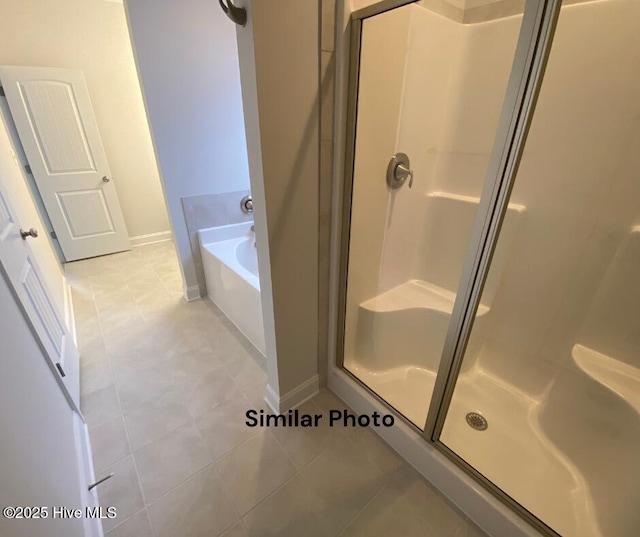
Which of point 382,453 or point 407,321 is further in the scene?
point 407,321

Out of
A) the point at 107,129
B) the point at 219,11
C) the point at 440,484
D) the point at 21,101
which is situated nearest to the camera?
the point at 440,484

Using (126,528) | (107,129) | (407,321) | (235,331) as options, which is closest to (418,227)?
(407,321)

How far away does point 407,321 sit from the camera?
1620 millimetres

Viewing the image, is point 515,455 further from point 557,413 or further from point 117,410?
point 117,410

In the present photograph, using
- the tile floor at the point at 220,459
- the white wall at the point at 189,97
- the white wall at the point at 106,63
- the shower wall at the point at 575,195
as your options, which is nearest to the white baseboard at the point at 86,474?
→ the tile floor at the point at 220,459

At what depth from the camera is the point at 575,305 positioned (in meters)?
1.37

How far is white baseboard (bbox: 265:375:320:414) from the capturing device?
4.89 feet

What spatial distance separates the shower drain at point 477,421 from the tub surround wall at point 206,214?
7.08 feet

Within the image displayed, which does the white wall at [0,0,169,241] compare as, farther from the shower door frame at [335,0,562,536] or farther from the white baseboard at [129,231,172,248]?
the shower door frame at [335,0,562,536]

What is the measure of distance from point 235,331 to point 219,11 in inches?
87.7

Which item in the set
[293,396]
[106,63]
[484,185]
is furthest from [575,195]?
[106,63]

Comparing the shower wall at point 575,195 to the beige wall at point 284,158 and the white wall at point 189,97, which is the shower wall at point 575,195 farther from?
the white wall at point 189,97

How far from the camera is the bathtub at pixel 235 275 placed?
1865mm

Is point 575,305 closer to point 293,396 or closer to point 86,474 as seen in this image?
point 293,396
